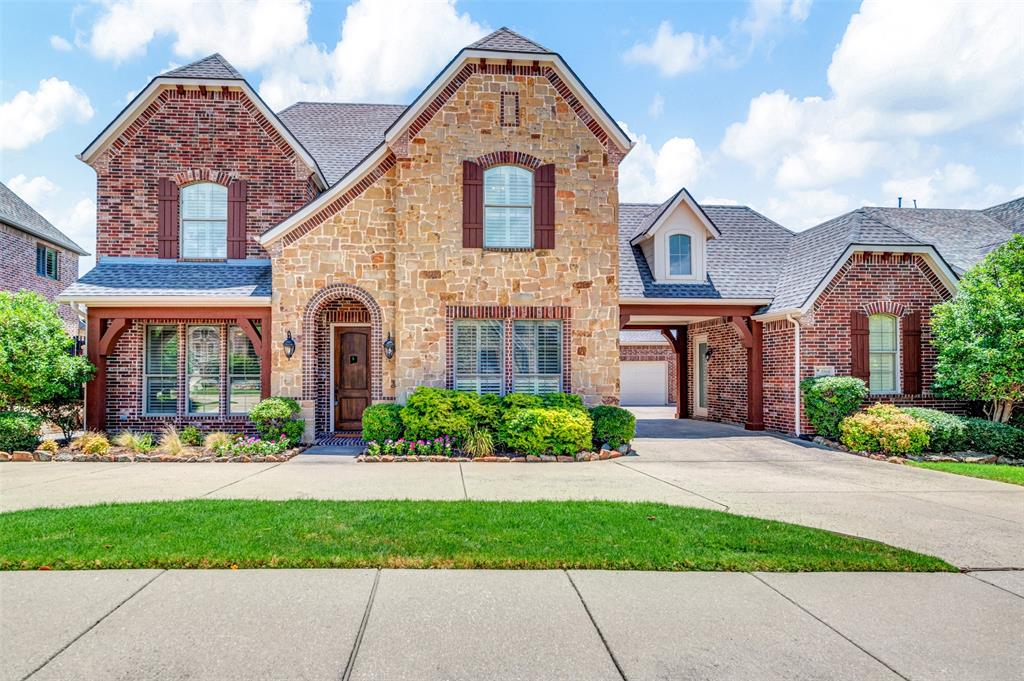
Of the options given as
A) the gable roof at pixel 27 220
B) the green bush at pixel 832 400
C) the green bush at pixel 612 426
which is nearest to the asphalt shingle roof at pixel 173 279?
the green bush at pixel 612 426

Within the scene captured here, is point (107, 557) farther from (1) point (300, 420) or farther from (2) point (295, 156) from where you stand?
(2) point (295, 156)

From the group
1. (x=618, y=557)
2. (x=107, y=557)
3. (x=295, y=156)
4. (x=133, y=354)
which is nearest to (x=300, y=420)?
(x=133, y=354)

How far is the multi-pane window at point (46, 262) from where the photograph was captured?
24.3 m

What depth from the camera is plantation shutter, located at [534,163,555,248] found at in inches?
512

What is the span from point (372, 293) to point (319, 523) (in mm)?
7502

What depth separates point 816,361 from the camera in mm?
14445

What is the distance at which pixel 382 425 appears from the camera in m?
11.9

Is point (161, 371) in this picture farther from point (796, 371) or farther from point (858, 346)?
point (858, 346)

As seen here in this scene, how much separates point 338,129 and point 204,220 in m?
5.42

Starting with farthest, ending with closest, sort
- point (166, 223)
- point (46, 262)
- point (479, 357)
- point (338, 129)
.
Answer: point (46, 262), point (338, 129), point (166, 223), point (479, 357)

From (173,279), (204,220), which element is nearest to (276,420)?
(173,279)

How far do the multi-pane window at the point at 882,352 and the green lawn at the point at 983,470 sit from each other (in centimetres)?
326

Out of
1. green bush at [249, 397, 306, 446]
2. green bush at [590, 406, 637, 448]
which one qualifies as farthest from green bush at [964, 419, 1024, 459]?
green bush at [249, 397, 306, 446]

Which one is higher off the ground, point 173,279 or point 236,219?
point 236,219
